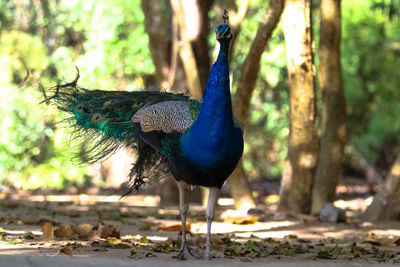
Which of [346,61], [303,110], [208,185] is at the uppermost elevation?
[346,61]

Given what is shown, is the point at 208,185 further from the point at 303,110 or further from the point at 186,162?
the point at 303,110

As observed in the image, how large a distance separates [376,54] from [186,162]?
10.4 m

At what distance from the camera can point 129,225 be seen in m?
6.94

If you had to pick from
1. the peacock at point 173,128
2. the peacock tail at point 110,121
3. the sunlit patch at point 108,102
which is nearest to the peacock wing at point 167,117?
the peacock at point 173,128

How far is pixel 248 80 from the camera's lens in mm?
8250

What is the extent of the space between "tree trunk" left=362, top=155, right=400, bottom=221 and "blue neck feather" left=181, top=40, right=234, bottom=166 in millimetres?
4182

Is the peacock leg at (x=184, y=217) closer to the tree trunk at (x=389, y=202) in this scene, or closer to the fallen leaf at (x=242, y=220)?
the fallen leaf at (x=242, y=220)

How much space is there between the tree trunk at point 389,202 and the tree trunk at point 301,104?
905 mm

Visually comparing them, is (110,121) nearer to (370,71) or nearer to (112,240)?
(112,240)

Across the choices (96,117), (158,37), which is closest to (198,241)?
(96,117)

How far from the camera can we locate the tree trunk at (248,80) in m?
7.89

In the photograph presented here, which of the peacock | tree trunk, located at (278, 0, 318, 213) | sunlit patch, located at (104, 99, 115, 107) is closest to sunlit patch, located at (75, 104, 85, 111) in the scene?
the peacock

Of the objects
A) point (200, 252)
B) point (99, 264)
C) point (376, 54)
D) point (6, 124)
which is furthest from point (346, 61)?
point (99, 264)

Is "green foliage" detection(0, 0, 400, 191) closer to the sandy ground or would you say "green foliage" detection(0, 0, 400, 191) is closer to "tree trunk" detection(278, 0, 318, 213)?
the sandy ground
